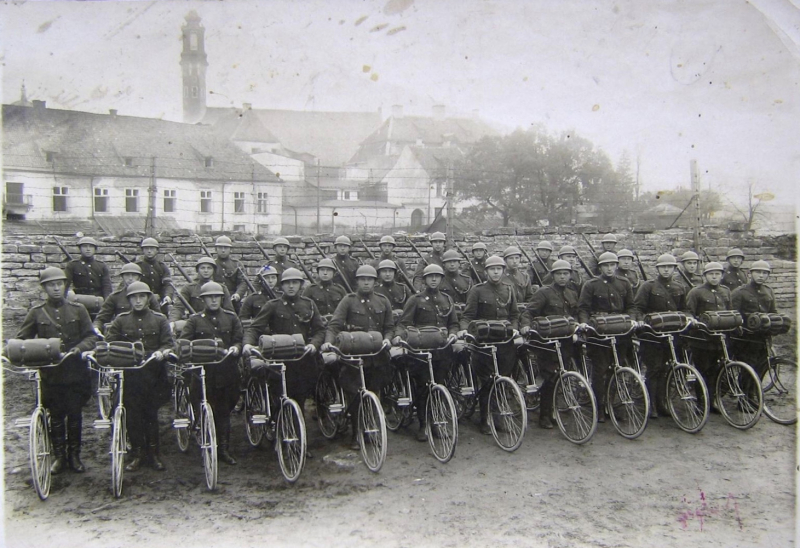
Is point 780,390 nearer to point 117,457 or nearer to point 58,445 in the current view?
point 117,457

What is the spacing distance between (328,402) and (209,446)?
185 centimetres

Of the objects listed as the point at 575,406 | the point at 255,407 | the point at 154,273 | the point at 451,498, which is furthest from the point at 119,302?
the point at 575,406

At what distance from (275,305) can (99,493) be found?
7.70 ft

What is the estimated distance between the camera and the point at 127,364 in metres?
5.32

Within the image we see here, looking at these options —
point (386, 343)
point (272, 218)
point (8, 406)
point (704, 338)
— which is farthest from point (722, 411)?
point (272, 218)

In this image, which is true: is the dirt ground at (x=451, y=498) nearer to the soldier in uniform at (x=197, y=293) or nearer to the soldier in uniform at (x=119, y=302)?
the soldier in uniform at (x=119, y=302)

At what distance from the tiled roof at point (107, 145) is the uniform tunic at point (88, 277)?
73.4 inches

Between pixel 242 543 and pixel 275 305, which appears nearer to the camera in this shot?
pixel 242 543

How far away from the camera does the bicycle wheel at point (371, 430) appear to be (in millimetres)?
5480

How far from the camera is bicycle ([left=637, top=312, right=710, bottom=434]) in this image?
636 cm

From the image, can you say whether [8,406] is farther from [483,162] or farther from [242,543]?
[483,162]

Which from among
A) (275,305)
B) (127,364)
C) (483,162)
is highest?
(483,162)

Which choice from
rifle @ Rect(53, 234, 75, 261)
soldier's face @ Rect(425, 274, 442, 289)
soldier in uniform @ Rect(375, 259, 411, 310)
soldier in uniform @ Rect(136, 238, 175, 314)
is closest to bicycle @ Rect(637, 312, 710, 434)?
soldier's face @ Rect(425, 274, 442, 289)

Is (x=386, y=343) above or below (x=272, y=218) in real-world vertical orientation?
below
